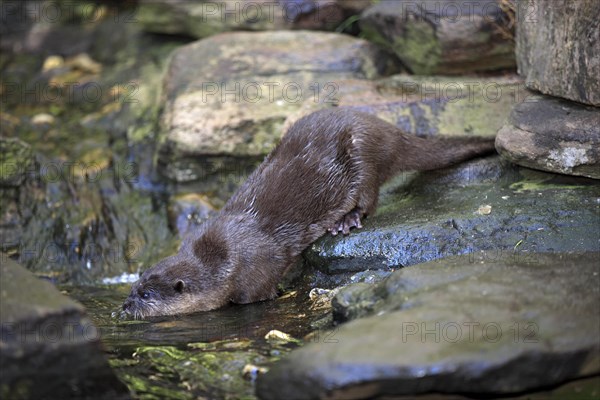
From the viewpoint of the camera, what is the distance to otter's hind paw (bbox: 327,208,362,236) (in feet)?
16.0

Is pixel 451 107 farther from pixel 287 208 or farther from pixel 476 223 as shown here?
pixel 287 208

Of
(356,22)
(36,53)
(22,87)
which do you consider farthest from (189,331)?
(36,53)

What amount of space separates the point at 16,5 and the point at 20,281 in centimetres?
681

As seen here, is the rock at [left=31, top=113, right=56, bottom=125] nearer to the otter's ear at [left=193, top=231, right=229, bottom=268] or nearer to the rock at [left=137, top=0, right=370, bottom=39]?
the rock at [left=137, top=0, right=370, bottom=39]

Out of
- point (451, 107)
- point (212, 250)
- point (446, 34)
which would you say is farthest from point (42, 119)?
point (451, 107)

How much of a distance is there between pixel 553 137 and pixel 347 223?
119 centimetres

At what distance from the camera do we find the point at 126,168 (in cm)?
654

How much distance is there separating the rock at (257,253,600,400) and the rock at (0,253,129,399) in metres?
0.61

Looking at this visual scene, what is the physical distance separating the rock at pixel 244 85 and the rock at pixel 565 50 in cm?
161

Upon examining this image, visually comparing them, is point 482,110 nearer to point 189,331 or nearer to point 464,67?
point 464,67

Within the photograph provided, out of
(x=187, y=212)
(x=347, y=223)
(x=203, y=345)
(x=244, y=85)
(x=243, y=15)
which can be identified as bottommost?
(x=187, y=212)

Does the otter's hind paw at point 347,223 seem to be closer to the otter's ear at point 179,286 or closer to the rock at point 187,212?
the otter's ear at point 179,286

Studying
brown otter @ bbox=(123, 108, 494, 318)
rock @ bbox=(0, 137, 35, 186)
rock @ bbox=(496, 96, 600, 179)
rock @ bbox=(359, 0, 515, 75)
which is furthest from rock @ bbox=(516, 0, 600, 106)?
rock @ bbox=(0, 137, 35, 186)

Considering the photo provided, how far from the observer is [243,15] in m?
7.39
